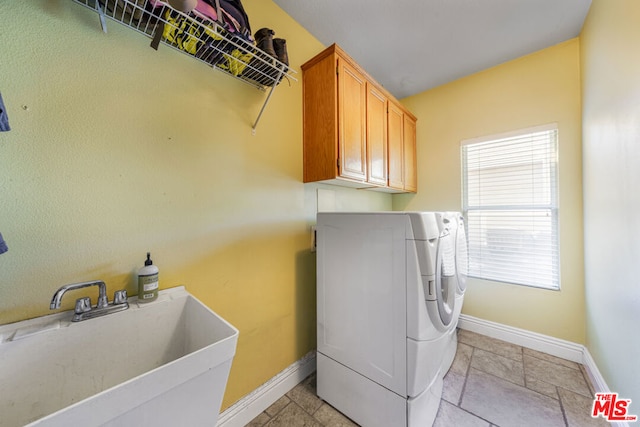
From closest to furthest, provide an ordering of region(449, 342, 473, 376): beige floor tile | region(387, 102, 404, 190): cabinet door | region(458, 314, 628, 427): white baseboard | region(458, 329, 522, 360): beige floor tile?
region(458, 314, 628, 427): white baseboard < region(449, 342, 473, 376): beige floor tile < region(458, 329, 522, 360): beige floor tile < region(387, 102, 404, 190): cabinet door

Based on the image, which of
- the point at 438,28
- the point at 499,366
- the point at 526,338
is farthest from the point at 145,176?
the point at 526,338

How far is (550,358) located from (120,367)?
10.00ft

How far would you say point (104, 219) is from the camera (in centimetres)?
94

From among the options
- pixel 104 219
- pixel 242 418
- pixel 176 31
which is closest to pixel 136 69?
pixel 176 31

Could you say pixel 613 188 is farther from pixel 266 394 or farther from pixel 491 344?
pixel 266 394

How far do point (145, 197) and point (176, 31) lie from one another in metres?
0.77

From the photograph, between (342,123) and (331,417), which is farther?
(342,123)

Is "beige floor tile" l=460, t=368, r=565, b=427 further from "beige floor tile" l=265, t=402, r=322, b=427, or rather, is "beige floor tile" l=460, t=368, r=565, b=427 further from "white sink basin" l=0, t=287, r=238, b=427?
"white sink basin" l=0, t=287, r=238, b=427

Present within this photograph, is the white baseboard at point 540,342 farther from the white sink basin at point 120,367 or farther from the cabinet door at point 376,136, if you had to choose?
the white sink basin at point 120,367

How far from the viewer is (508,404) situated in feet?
4.84

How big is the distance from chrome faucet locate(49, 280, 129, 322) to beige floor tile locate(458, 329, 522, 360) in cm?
273

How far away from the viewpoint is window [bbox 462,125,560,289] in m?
2.04

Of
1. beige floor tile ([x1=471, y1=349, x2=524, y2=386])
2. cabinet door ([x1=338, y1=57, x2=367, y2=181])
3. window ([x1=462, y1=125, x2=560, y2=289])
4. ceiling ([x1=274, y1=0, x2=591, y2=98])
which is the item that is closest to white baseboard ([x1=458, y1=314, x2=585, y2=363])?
beige floor tile ([x1=471, y1=349, x2=524, y2=386])

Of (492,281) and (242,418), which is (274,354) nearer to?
(242,418)
